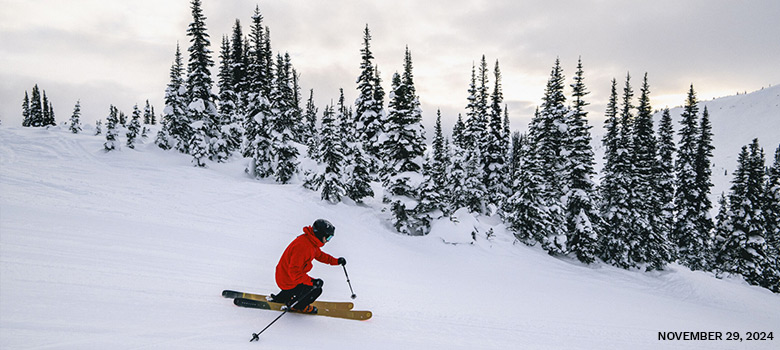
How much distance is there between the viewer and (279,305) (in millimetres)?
6180

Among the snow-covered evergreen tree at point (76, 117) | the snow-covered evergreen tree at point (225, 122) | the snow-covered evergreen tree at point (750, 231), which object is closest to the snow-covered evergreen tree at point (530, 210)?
the snow-covered evergreen tree at point (750, 231)

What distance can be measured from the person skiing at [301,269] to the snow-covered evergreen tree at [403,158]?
502 inches

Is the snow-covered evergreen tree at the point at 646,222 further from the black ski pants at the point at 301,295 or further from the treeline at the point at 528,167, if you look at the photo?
the black ski pants at the point at 301,295

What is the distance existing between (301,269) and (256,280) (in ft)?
10.8

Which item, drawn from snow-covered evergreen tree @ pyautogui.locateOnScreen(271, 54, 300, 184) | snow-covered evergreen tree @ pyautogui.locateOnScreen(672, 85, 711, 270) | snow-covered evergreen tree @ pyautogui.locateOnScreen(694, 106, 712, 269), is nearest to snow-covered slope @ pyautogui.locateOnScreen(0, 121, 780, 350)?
snow-covered evergreen tree @ pyautogui.locateOnScreen(271, 54, 300, 184)

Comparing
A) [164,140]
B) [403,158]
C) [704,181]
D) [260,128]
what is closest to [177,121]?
[164,140]

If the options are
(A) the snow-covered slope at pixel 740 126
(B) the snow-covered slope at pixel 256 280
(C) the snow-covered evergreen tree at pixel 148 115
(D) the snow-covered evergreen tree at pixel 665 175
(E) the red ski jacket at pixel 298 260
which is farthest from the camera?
(A) the snow-covered slope at pixel 740 126

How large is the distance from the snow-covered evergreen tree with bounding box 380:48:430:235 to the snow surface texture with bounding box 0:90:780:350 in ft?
4.60

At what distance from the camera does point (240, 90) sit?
42.1m

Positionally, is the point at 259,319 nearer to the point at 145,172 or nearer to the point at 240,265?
the point at 240,265

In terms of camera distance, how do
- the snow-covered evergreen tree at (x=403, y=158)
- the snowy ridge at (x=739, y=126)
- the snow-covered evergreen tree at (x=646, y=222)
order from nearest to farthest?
the snow-covered evergreen tree at (x=403, y=158) < the snow-covered evergreen tree at (x=646, y=222) < the snowy ridge at (x=739, y=126)

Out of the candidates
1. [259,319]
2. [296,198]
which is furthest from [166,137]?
[259,319]

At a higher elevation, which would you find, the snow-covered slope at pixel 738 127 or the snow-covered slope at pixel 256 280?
the snow-covered slope at pixel 738 127

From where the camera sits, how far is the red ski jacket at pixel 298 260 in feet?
19.4
